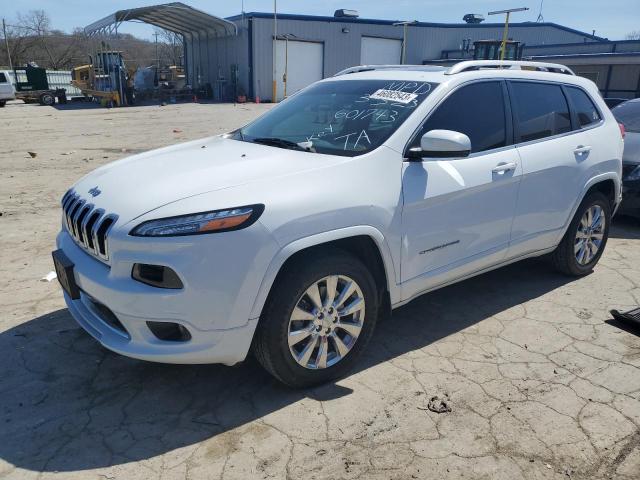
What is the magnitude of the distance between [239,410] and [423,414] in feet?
3.31

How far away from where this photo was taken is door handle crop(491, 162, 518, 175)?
11.8 feet

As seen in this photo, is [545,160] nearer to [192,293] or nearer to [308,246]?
[308,246]

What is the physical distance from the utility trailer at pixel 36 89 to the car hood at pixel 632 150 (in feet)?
102

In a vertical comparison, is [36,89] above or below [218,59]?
below

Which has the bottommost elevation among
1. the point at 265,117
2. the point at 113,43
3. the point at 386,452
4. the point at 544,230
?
the point at 386,452

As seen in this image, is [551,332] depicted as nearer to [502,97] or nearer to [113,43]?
[502,97]

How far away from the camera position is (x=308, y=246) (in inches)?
107

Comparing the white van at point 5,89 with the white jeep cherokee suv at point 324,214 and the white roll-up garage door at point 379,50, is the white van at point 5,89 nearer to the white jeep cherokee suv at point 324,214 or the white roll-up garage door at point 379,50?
the white roll-up garage door at point 379,50

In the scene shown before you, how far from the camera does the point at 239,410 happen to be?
286cm

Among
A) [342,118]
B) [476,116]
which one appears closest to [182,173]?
[342,118]

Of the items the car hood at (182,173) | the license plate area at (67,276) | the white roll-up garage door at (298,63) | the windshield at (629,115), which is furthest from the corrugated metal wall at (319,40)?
the license plate area at (67,276)

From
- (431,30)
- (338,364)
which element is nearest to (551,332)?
(338,364)

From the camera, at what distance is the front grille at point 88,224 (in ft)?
8.77

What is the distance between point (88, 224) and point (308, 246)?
1202mm
